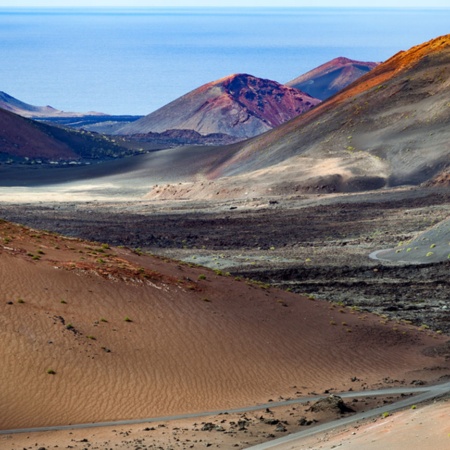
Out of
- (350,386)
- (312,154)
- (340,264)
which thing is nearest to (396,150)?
(312,154)

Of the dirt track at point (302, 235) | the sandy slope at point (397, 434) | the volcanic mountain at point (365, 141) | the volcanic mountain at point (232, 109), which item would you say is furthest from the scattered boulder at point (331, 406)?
the volcanic mountain at point (232, 109)

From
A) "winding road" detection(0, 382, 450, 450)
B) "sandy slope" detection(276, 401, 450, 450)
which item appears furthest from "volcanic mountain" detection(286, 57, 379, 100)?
"sandy slope" detection(276, 401, 450, 450)

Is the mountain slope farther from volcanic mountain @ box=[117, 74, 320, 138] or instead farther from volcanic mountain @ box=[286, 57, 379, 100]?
volcanic mountain @ box=[286, 57, 379, 100]

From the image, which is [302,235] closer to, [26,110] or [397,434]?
[397,434]

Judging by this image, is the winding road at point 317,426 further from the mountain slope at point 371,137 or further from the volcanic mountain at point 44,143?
the volcanic mountain at point 44,143

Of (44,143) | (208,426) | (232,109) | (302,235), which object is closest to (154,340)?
(208,426)

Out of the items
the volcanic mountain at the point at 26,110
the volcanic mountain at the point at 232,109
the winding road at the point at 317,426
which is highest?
the volcanic mountain at the point at 26,110

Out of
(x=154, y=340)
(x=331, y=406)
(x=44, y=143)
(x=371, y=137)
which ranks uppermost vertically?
(x=44, y=143)
